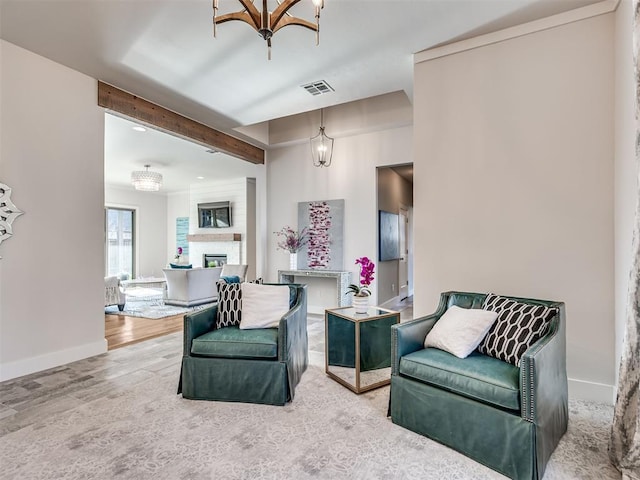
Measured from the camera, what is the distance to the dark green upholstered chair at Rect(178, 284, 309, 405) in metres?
2.41

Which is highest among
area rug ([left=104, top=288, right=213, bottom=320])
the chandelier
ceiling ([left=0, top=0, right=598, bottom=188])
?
ceiling ([left=0, top=0, right=598, bottom=188])

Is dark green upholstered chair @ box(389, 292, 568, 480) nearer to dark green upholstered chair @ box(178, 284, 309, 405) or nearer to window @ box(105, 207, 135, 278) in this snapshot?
dark green upholstered chair @ box(178, 284, 309, 405)

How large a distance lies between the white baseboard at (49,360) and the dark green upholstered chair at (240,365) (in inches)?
61.1

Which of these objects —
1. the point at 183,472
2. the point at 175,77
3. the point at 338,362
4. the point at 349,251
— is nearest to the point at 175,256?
the point at 349,251

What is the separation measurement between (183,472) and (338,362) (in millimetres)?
1684

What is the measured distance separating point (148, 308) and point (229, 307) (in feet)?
13.0

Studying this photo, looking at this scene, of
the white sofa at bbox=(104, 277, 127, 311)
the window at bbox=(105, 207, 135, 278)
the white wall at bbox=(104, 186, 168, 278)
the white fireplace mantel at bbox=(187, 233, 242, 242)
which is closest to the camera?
the white sofa at bbox=(104, 277, 127, 311)

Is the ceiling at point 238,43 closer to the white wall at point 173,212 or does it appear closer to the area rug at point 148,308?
the area rug at point 148,308

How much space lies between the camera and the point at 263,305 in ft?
9.13

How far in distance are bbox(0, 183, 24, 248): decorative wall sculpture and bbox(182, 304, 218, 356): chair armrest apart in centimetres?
179

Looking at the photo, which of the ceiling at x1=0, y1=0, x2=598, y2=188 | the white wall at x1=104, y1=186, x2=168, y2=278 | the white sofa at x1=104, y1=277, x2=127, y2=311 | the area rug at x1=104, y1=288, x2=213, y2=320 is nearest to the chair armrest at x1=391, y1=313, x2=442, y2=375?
the ceiling at x1=0, y1=0, x2=598, y2=188

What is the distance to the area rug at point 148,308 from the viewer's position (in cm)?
549

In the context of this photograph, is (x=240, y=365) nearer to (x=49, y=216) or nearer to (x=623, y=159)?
(x=49, y=216)

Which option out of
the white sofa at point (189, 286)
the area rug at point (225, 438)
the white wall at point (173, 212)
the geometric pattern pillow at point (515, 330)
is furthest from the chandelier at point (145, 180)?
the geometric pattern pillow at point (515, 330)
